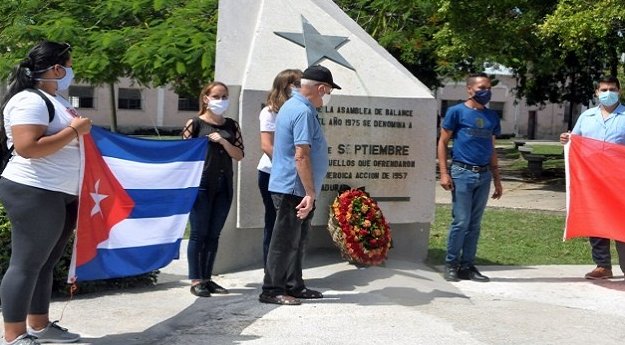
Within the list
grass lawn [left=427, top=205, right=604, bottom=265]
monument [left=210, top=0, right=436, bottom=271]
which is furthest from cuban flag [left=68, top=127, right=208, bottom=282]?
grass lawn [left=427, top=205, right=604, bottom=265]

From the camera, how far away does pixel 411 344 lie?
5.52m

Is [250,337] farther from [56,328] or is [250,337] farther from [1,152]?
[1,152]

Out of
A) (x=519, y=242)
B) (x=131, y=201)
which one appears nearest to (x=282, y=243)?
(x=131, y=201)

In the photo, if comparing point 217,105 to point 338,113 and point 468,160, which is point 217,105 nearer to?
point 338,113

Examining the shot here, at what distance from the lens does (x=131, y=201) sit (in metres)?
5.70

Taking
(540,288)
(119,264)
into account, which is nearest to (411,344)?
(119,264)

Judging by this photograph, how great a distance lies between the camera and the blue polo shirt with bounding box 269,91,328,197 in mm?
6117

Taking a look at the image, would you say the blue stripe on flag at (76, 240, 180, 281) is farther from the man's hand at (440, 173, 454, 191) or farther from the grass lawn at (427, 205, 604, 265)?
the grass lawn at (427, 205, 604, 265)

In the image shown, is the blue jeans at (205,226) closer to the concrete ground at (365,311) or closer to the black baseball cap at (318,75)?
the concrete ground at (365,311)

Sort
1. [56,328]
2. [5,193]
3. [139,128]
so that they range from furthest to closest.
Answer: [139,128] < [56,328] < [5,193]

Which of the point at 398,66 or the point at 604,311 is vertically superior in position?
the point at 398,66

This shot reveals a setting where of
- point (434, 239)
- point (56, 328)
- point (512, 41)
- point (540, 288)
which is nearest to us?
point (56, 328)

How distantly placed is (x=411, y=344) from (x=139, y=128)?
146 ft

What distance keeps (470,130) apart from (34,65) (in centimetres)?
400
